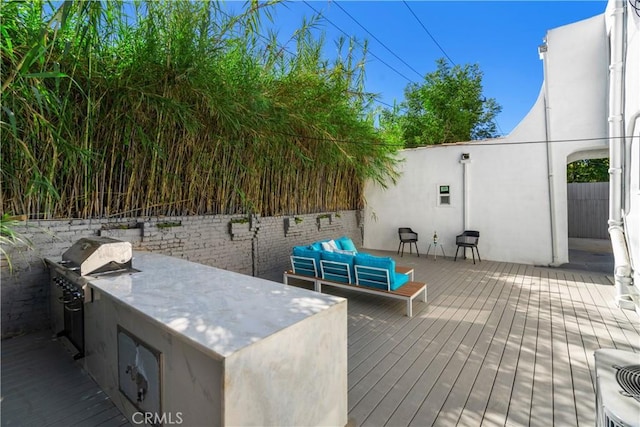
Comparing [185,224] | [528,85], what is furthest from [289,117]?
[528,85]

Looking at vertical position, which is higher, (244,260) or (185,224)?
(185,224)

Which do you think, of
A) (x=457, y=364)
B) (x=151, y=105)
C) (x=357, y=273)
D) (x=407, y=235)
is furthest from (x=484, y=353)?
(x=407, y=235)

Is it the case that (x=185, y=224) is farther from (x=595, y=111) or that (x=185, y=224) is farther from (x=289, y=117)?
(x=595, y=111)

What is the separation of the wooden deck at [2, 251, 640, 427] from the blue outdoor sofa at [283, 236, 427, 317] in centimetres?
27

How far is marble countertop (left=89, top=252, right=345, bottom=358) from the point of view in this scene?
52.0 inches

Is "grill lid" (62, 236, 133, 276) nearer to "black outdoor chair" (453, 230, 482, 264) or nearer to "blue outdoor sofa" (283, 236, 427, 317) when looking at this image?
"blue outdoor sofa" (283, 236, 427, 317)

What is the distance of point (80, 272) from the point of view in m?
2.20

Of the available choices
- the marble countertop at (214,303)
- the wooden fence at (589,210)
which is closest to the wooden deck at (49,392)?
the marble countertop at (214,303)

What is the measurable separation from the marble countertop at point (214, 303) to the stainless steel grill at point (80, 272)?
129mm

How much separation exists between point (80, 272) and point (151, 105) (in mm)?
1943

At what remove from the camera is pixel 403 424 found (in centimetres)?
186

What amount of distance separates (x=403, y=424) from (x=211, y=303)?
146cm

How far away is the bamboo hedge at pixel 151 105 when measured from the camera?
2.38 m

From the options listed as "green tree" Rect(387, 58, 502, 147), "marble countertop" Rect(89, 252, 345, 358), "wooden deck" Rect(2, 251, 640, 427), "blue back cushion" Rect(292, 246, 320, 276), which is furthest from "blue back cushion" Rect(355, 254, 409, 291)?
"green tree" Rect(387, 58, 502, 147)
